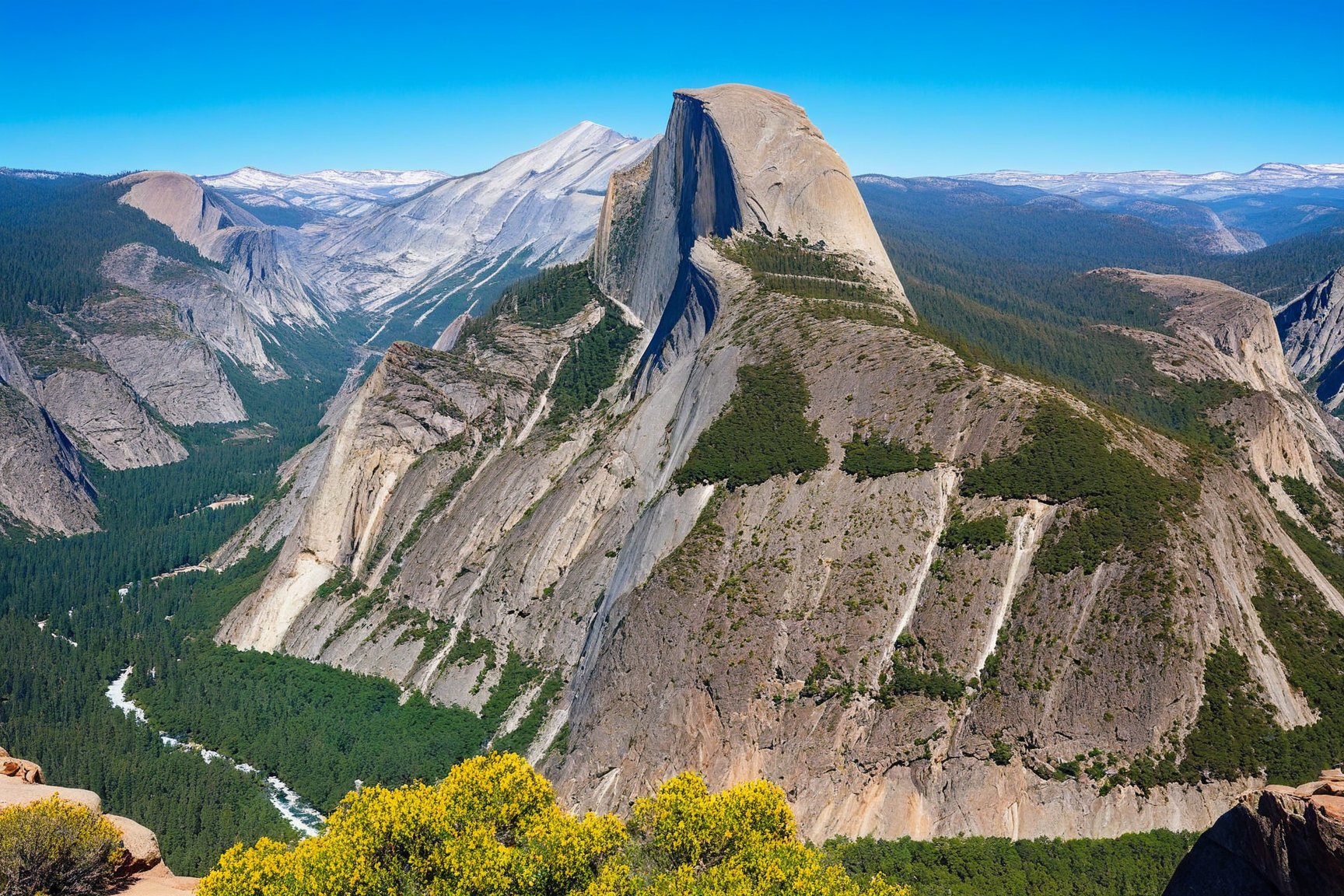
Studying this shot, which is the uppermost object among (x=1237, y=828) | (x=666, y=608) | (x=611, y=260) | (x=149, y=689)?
(x=611, y=260)

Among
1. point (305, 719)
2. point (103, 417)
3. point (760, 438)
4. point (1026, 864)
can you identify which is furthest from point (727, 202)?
point (103, 417)

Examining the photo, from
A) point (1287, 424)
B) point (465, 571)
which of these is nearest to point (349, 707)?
point (465, 571)

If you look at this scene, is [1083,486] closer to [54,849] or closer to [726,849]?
[726,849]

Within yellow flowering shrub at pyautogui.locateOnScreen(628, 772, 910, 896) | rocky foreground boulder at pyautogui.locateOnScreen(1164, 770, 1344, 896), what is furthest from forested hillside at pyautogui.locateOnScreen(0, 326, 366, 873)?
rocky foreground boulder at pyautogui.locateOnScreen(1164, 770, 1344, 896)

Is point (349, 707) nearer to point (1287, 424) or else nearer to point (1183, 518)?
point (1183, 518)

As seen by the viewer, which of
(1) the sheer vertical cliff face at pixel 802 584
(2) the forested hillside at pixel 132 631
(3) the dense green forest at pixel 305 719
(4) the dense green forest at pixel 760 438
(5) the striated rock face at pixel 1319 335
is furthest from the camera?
(5) the striated rock face at pixel 1319 335

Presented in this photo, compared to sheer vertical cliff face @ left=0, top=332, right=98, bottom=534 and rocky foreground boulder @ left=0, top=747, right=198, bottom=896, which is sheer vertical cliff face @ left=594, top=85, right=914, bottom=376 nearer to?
rocky foreground boulder @ left=0, top=747, right=198, bottom=896

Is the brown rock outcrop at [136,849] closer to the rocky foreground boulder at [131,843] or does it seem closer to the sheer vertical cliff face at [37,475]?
the rocky foreground boulder at [131,843]

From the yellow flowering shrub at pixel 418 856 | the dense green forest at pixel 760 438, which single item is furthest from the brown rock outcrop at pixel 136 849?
the dense green forest at pixel 760 438
